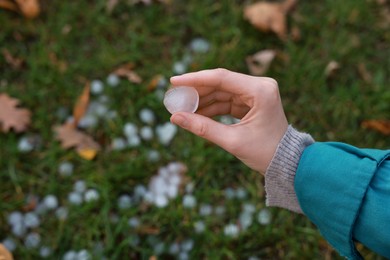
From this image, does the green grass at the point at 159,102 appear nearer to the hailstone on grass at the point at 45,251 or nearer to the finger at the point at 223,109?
the hailstone on grass at the point at 45,251

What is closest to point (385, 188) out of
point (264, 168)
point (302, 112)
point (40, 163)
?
point (264, 168)

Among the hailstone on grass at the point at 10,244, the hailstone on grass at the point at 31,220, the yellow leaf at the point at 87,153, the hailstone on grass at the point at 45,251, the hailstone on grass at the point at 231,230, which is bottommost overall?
the hailstone on grass at the point at 45,251

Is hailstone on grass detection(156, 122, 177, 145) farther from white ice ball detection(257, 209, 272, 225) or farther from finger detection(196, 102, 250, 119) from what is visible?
finger detection(196, 102, 250, 119)

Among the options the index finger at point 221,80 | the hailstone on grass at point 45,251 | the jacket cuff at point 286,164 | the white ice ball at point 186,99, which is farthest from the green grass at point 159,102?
the index finger at point 221,80

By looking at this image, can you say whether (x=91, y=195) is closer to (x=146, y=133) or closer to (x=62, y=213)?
(x=62, y=213)

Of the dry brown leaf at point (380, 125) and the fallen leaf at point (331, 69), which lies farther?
the fallen leaf at point (331, 69)

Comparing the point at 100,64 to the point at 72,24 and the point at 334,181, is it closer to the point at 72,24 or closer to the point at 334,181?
the point at 72,24
